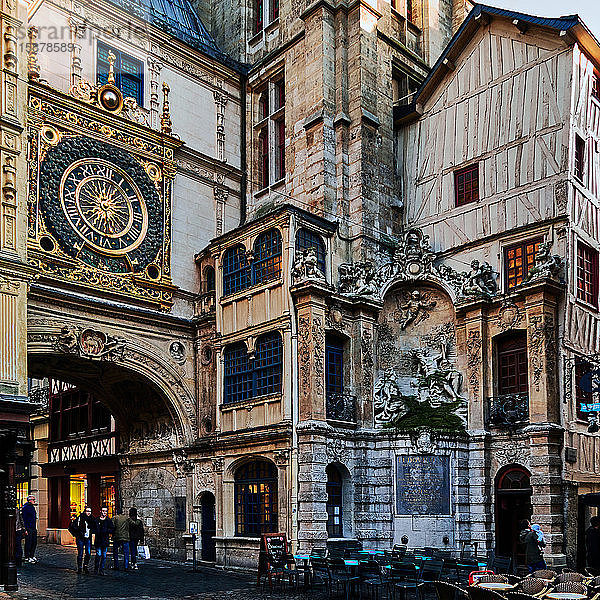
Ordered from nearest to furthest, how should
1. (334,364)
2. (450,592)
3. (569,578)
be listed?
(450,592)
(569,578)
(334,364)

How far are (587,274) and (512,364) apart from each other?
3139mm

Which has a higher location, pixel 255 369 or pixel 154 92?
pixel 154 92

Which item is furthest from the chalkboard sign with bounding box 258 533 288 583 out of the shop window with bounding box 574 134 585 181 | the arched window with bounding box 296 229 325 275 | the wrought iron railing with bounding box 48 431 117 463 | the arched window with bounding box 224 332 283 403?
the shop window with bounding box 574 134 585 181

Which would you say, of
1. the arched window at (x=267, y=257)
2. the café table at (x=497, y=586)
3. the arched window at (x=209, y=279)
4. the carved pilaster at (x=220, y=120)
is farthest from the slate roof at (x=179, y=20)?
the café table at (x=497, y=586)

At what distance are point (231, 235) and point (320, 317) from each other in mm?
4468

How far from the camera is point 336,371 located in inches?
889

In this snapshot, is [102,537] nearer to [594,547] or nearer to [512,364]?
[512,364]

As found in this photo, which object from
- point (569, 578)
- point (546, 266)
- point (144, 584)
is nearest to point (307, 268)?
point (546, 266)

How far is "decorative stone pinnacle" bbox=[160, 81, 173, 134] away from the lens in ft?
83.5

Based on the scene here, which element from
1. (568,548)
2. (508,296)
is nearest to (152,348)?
(508,296)

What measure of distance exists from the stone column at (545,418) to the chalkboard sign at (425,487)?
2412mm

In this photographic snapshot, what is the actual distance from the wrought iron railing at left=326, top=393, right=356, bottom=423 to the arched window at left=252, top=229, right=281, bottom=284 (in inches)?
148

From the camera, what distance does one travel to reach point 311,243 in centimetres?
2345

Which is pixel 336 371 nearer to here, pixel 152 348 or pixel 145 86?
pixel 152 348
